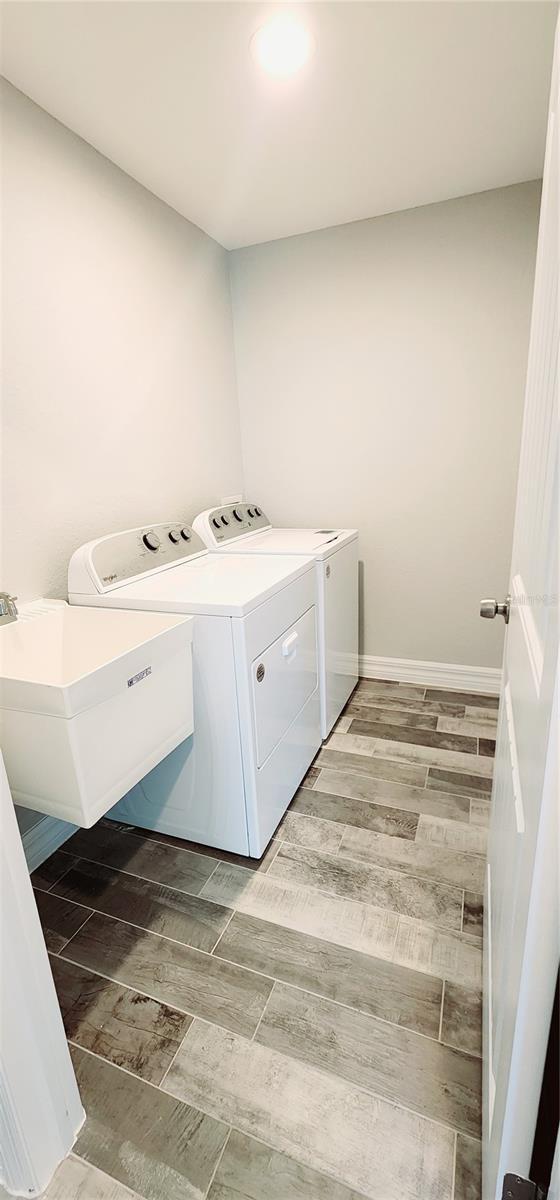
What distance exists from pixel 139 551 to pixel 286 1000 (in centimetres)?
132

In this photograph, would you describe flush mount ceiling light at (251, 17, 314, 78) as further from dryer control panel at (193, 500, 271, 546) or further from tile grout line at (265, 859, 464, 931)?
tile grout line at (265, 859, 464, 931)

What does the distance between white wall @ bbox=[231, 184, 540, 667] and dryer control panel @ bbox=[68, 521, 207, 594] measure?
0.91 metres

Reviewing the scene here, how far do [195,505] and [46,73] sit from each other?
4.55ft

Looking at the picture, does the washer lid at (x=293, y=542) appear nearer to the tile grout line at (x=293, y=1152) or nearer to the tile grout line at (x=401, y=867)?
the tile grout line at (x=401, y=867)

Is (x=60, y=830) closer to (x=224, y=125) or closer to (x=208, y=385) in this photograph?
(x=208, y=385)

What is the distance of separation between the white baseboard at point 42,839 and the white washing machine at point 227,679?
17 centimetres

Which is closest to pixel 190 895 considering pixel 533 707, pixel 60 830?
pixel 60 830

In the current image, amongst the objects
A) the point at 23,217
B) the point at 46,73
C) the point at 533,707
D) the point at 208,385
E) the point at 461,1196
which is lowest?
the point at 461,1196

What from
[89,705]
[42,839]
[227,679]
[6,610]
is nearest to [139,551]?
[6,610]

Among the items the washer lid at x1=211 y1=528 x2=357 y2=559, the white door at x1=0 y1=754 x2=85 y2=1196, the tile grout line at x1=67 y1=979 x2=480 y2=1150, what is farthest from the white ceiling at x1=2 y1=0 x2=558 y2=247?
the tile grout line at x1=67 y1=979 x2=480 y2=1150

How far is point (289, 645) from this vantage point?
1.58 metres

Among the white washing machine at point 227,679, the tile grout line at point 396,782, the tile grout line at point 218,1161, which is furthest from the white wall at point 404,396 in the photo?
the tile grout line at point 218,1161

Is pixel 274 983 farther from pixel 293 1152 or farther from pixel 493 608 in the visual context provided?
pixel 493 608

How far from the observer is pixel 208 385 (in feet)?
7.61
